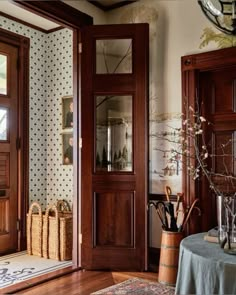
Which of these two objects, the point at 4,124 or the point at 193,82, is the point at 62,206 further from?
the point at 193,82

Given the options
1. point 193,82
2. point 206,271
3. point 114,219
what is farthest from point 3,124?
point 206,271

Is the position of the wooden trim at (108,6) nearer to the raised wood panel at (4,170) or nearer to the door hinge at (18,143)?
the door hinge at (18,143)

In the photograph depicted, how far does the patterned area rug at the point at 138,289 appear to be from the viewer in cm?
301

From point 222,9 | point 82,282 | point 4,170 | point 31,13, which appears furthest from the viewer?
point 4,170

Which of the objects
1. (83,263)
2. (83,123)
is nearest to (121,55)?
(83,123)

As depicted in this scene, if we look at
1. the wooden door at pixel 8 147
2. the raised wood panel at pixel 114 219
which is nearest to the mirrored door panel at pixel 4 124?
the wooden door at pixel 8 147

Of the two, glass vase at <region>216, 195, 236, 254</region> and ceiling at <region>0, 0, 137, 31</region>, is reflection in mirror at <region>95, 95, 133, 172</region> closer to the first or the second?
ceiling at <region>0, 0, 137, 31</region>

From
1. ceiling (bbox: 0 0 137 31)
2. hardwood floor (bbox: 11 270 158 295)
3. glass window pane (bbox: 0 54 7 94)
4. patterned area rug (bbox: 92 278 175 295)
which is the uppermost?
ceiling (bbox: 0 0 137 31)

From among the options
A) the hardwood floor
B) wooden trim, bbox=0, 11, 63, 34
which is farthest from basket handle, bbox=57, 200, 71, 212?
wooden trim, bbox=0, 11, 63, 34

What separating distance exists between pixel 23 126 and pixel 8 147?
33cm

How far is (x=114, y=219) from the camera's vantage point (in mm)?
3730

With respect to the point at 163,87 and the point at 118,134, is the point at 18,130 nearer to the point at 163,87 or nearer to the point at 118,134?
the point at 118,134

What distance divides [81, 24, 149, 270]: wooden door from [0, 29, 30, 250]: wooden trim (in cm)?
118

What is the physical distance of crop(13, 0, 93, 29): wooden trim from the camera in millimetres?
3317
